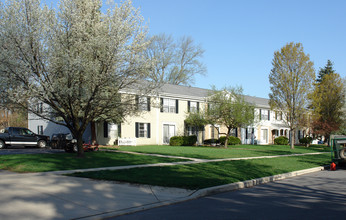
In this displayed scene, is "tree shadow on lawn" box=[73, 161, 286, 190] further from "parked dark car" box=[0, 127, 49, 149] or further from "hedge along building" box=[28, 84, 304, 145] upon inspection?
"parked dark car" box=[0, 127, 49, 149]

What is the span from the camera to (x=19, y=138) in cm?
2464

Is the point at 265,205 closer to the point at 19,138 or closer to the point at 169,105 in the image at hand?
the point at 19,138

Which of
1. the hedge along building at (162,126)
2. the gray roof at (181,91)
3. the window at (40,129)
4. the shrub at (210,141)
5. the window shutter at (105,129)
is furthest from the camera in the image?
the window at (40,129)

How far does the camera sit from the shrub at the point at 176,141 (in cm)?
3130

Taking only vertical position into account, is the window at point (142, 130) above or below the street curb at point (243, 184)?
above

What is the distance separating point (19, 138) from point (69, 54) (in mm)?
13612

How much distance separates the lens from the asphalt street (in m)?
6.59

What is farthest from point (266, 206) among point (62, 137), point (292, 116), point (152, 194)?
point (292, 116)

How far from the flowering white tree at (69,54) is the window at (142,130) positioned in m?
14.8

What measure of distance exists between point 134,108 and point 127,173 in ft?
19.8

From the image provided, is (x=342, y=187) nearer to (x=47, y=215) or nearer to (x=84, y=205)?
(x=84, y=205)

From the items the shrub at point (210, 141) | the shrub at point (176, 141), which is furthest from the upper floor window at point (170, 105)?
the shrub at point (210, 141)

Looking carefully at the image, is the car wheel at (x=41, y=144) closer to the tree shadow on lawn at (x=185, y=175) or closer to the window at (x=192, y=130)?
the window at (x=192, y=130)

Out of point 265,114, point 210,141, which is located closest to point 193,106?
point 210,141
